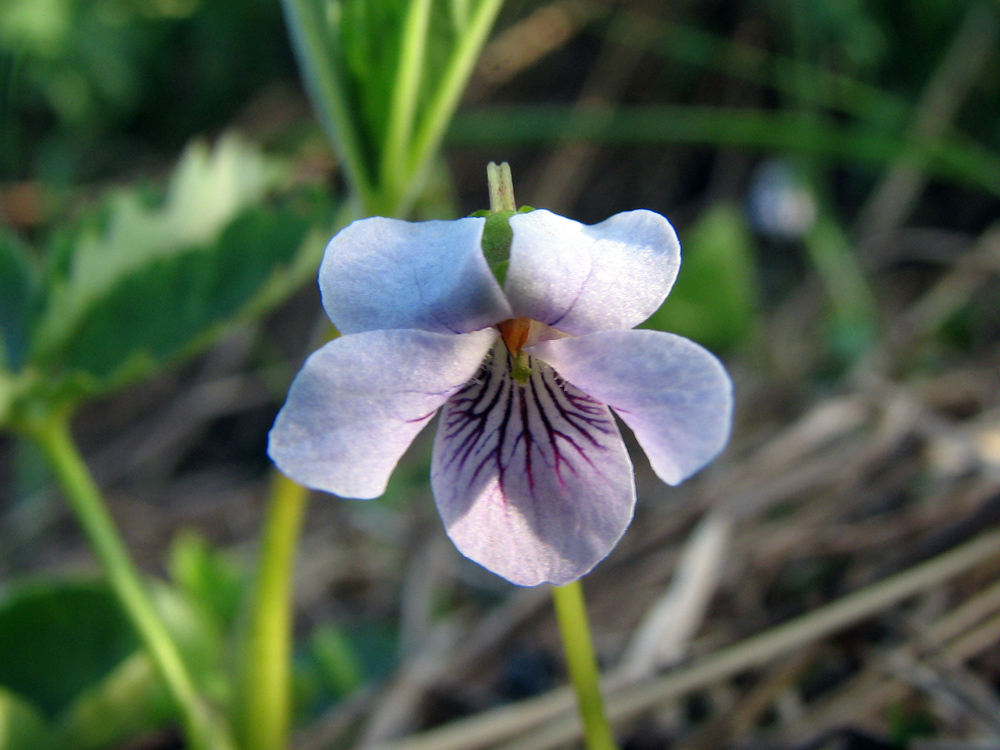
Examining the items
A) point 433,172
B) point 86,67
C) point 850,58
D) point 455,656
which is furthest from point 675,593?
point 86,67

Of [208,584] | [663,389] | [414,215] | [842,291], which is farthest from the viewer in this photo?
[414,215]

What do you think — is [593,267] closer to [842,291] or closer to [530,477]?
[530,477]

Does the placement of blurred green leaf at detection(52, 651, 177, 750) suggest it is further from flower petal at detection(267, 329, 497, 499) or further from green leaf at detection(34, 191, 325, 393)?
flower petal at detection(267, 329, 497, 499)

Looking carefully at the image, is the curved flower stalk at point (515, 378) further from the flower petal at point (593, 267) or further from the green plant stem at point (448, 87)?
the green plant stem at point (448, 87)

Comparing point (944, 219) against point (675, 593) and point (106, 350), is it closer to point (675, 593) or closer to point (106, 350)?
point (675, 593)

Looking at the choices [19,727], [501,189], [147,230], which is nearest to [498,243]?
[501,189]

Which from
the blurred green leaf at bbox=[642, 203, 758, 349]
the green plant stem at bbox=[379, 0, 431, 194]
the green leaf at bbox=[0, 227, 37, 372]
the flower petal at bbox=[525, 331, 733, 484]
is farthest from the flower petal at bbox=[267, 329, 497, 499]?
the blurred green leaf at bbox=[642, 203, 758, 349]

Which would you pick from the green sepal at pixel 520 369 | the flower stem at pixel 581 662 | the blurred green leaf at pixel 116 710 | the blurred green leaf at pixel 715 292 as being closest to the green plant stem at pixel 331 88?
the green sepal at pixel 520 369
